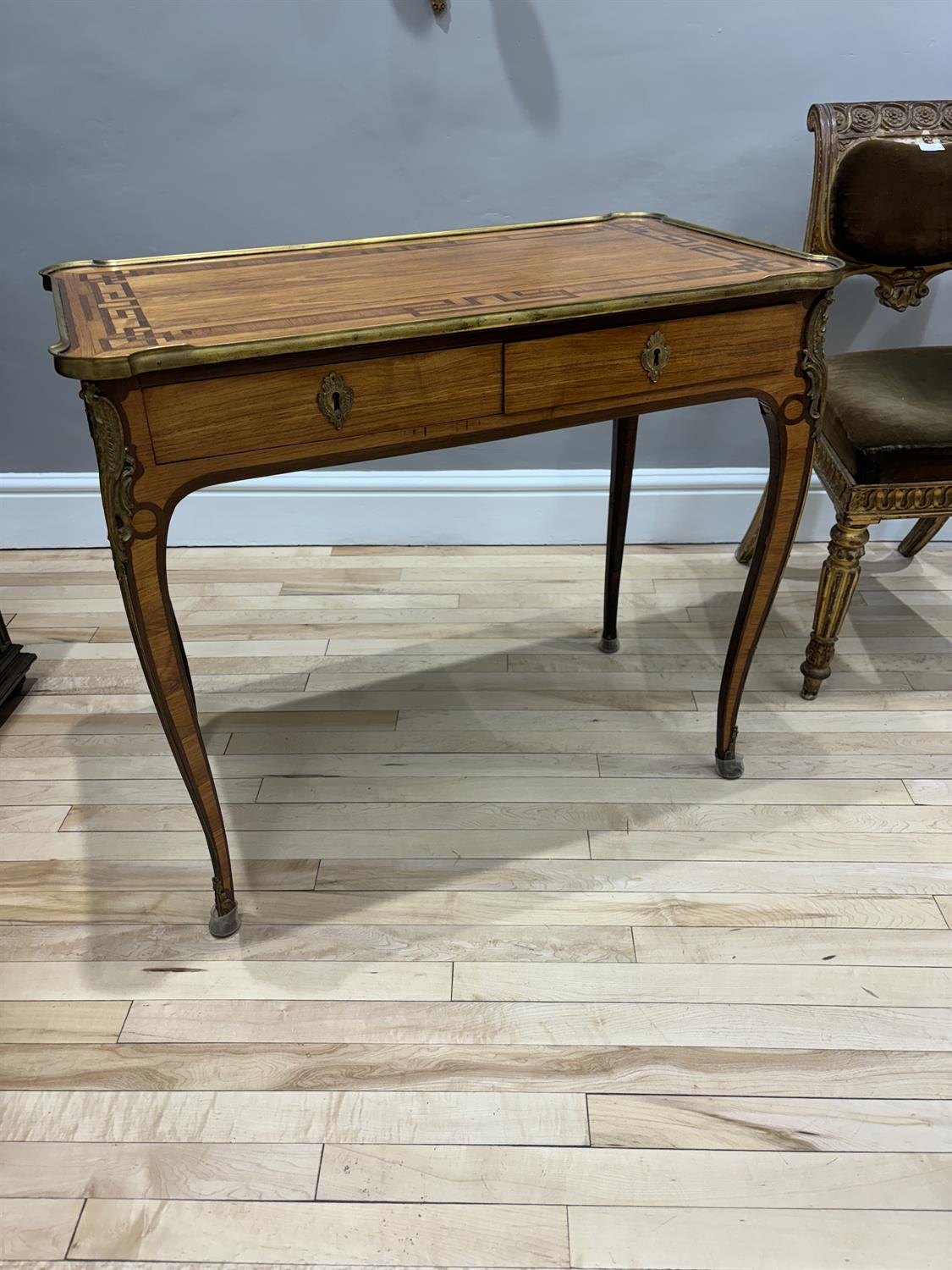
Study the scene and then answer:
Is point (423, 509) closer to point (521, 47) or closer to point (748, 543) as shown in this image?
point (748, 543)

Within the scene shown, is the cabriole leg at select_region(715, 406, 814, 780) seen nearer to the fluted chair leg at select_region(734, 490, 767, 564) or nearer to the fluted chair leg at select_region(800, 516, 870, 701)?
the fluted chair leg at select_region(800, 516, 870, 701)

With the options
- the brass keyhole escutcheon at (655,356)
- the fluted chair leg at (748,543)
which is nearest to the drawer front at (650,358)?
the brass keyhole escutcheon at (655,356)

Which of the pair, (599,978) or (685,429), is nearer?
(599,978)

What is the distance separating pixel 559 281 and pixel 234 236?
1194 millimetres

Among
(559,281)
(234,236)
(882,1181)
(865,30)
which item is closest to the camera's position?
(882,1181)

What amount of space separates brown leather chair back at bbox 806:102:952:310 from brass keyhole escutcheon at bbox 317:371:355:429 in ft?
3.84

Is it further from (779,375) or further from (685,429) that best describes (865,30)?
(779,375)

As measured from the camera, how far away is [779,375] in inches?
50.3

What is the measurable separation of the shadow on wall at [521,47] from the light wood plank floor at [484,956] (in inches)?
44.3

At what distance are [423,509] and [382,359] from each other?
1.34 m

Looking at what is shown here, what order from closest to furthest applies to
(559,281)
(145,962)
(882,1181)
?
(882,1181), (559,281), (145,962)

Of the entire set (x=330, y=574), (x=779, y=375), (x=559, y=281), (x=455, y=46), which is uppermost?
(x=455, y=46)

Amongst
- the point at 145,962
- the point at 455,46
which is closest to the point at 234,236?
the point at 455,46

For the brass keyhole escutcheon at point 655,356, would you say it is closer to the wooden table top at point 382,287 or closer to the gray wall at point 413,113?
the wooden table top at point 382,287
